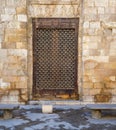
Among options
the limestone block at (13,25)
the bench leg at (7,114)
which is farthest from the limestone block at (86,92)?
the limestone block at (13,25)

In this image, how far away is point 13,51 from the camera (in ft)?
26.6

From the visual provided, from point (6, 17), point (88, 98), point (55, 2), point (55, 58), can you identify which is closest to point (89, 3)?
point (55, 2)

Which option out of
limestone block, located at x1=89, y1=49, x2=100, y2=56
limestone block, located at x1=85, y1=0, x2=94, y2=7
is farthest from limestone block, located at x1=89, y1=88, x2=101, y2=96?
limestone block, located at x1=85, y1=0, x2=94, y2=7

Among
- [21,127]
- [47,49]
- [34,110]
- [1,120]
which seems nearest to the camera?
[21,127]

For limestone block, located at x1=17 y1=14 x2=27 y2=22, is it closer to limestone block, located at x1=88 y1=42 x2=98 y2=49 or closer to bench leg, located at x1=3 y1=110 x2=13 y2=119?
limestone block, located at x1=88 y1=42 x2=98 y2=49

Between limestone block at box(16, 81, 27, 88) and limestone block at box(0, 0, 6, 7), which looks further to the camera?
limestone block at box(16, 81, 27, 88)

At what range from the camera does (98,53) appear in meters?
8.12

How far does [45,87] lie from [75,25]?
1.97m

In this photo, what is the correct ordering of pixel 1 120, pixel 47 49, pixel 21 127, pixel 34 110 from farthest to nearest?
pixel 47 49, pixel 34 110, pixel 1 120, pixel 21 127

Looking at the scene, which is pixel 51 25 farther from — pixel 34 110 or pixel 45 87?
pixel 34 110

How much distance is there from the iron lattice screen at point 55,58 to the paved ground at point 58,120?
0.84m

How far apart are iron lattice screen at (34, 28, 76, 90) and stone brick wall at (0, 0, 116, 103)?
0.34 metres

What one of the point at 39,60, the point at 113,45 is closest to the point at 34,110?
the point at 39,60

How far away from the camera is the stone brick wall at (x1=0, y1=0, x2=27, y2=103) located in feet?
26.3
